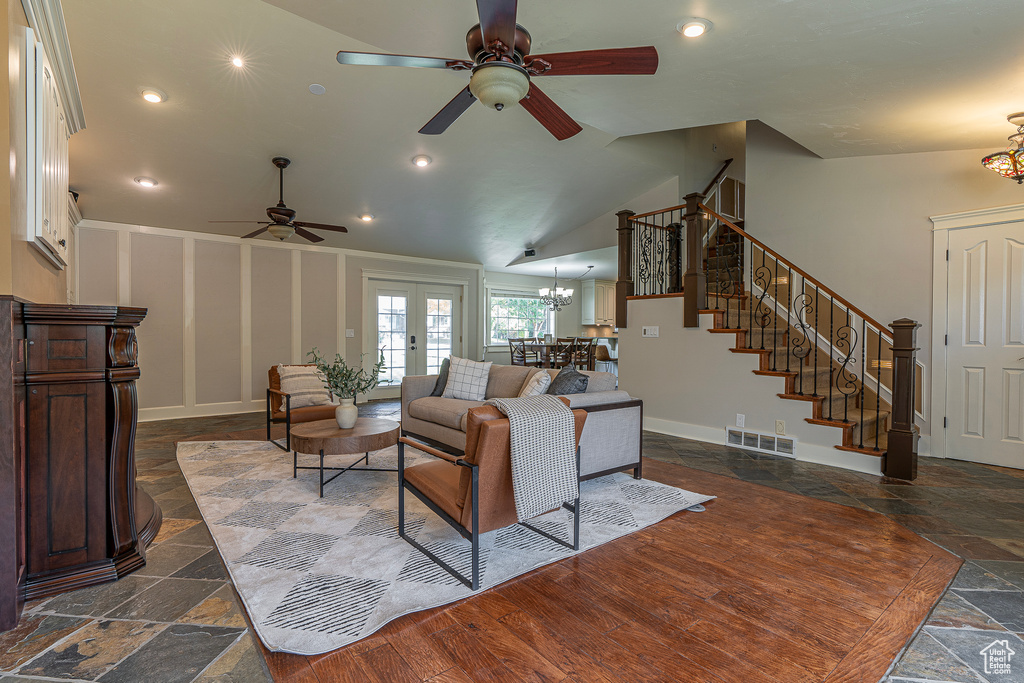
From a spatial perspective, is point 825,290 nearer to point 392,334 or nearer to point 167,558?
point 167,558

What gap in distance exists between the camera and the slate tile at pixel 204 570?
2.23 metres

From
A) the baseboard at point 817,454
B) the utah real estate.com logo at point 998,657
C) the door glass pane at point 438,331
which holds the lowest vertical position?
the utah real estate.com logo at point 998,657

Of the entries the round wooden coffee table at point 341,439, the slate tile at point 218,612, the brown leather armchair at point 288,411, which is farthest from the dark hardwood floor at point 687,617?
the brown leather armchair at point 288,411

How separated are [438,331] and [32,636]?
24.0 feet

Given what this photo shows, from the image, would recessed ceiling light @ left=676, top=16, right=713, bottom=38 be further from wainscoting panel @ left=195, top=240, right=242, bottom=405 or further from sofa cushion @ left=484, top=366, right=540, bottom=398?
wainscoting panel @ left=195, top=240, right=242, bottom=405

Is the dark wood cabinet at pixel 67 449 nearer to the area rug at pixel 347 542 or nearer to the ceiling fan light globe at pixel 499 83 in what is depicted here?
the area rug at pixel 347 542

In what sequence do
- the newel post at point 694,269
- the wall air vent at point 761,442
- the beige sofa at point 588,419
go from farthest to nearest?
the newel post at point 694,269
the wall air vent at point 761,442
the beige sofa at point 588,419

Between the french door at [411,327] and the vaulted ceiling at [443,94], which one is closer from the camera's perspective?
the vaulted ceiling at [443,94]

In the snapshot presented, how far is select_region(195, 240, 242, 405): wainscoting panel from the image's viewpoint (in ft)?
21.5

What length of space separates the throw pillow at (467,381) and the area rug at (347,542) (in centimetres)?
102

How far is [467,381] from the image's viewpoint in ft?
15.3

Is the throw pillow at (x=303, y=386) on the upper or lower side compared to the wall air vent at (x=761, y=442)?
upper

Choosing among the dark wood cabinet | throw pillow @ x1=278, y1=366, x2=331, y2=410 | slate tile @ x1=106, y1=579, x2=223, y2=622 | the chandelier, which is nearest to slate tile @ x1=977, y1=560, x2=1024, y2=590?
slate tile @ x1=106, y1=579, x2=223, y2=622

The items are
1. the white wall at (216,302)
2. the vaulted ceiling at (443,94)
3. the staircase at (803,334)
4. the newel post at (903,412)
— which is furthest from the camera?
the white wall at (216,302)
